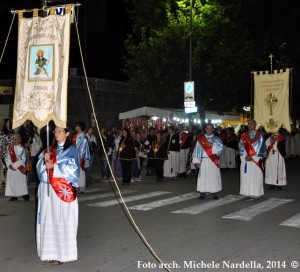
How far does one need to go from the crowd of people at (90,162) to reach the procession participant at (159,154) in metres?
0.03

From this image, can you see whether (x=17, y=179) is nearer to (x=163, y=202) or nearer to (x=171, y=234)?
(x=163, y=202)

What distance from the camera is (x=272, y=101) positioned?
15.0 m

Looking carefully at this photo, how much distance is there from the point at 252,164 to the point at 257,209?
175 cm

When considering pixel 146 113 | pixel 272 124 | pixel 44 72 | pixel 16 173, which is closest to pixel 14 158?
pixel 16 173

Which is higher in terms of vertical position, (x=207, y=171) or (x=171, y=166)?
(x=207, y=171)

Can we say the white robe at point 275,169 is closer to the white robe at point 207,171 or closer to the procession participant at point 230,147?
the white robe at point 207,171

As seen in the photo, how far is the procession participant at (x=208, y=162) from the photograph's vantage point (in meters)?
12.0

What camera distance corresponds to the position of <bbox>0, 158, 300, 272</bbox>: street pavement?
253 inches

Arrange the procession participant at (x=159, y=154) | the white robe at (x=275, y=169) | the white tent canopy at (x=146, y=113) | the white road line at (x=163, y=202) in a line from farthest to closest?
1. the white tent canopy at (x=146, y=113)
2. the procession participant at (x=159, y=154)
3. the white robe at (x=275, y=169)
4. the white road line at (x=163, y=202)

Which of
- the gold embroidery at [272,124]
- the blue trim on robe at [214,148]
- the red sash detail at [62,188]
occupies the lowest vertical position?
the red sash detail at [62,188]

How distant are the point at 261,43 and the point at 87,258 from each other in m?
22.5

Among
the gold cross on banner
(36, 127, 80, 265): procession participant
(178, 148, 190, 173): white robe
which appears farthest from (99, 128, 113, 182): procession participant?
(36, 127, 80, 265): procession participant

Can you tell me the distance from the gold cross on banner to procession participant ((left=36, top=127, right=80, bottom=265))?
9.56m

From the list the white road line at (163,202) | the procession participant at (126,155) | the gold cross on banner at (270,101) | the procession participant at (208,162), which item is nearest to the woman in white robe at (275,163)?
the gold cross on banner at (270,101)
